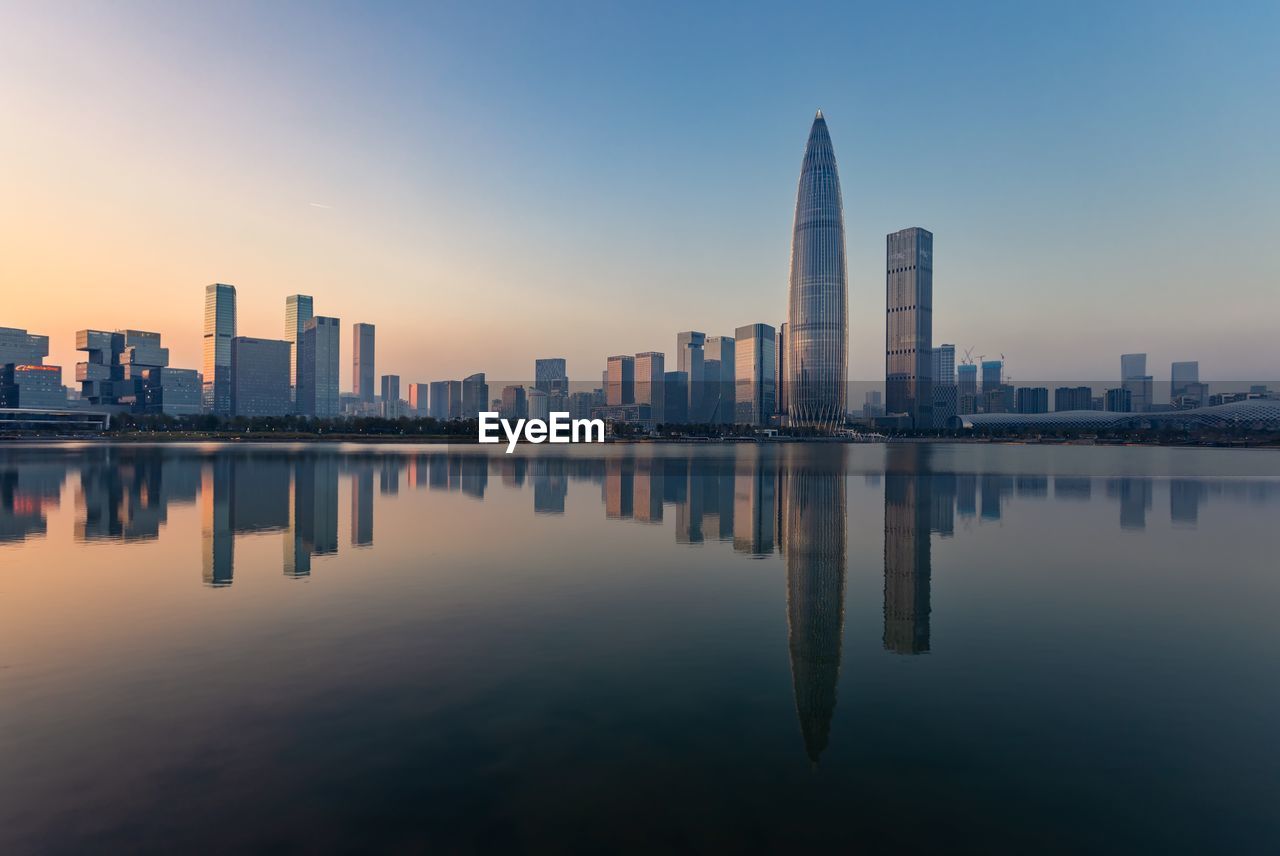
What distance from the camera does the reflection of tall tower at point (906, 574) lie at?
24125 millimetres

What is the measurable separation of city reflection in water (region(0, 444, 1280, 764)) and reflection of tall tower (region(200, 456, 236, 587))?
15cm

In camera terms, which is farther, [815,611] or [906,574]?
[906,574]

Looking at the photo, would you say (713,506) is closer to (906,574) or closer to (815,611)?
(906,574)

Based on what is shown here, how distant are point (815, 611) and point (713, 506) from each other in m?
35.4

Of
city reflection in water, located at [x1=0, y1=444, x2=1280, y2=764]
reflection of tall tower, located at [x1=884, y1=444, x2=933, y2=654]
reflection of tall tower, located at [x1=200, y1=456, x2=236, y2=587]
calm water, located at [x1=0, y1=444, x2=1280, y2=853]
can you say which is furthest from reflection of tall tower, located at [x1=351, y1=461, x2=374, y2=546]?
reflection of tall tower, located at [x1=884, y1=444, x2=933, y2=654]

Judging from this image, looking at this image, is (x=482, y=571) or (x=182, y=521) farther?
(x=182, y=521)

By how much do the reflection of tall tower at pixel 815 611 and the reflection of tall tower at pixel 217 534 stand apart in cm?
2573

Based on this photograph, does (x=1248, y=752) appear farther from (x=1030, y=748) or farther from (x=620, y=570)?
(x=620, y=570)

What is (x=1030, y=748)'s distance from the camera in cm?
1514

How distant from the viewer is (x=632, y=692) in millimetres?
18203

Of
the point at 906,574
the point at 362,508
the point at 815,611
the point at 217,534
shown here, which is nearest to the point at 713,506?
the point at 906,574

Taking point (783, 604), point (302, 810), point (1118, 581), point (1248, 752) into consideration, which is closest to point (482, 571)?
point (783, 604)

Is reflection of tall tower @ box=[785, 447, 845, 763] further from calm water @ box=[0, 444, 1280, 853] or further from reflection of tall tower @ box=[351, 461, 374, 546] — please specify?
reflection of tall tower @ box=[351, 461, 374, 546]

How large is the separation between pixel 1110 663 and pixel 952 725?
8.67m
